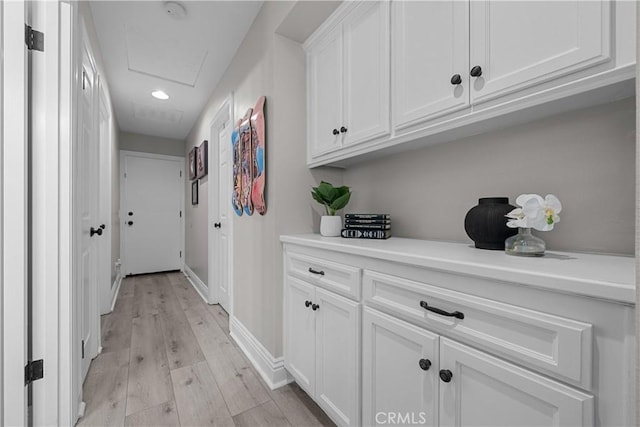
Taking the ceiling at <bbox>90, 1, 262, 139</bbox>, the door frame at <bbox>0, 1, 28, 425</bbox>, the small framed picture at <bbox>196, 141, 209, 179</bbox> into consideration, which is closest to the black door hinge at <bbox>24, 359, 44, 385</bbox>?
the door frame at <bbox>0, 1, 28, 425</bbox>

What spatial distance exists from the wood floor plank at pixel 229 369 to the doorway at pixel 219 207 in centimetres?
39

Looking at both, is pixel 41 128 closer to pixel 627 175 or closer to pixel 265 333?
pixel 265 333

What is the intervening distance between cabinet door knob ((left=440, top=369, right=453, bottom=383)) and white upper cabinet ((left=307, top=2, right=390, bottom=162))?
951mm

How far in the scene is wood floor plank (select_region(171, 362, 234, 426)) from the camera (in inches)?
53.2

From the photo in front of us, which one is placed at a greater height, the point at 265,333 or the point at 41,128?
the point at 41,128

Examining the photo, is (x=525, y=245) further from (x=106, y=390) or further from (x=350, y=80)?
(x=106, y=390)

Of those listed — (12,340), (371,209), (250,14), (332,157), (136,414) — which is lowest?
(136,414)

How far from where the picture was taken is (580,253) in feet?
2.91

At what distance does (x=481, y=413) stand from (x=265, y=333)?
1.35 meters

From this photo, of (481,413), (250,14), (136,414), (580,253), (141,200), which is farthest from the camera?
(141,200)

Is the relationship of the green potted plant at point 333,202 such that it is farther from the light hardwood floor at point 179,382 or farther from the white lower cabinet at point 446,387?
the light hardwood floor at point 179,382

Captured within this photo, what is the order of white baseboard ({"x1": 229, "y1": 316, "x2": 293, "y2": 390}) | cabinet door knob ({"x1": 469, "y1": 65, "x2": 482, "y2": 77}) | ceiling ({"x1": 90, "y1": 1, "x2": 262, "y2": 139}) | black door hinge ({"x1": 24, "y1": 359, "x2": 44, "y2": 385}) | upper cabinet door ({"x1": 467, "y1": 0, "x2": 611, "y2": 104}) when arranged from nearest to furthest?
upper cabinet door ({"x1": 467, "y1": 0, "x2": 611, "y2": 104})
cabinet door knob ({"x1": 469, "y1": 65, "x2": 482, "y2": 77})
black door hinge ({"x1": 24, "y1": 359, "x2": 44, "y2": 385})
white baseboard ({"x1": 229, "y1": 316, "x2": 293, "y2": 390})
ceiling ({"x1": 90, "y1": 1, "x2": 262, "y2": 139})

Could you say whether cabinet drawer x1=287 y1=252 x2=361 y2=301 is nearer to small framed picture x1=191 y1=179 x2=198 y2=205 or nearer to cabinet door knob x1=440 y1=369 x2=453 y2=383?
cabinet door knob x1=440 y1=369 x2=453 y2=383

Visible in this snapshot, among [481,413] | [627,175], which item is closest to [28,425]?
[481,413]
